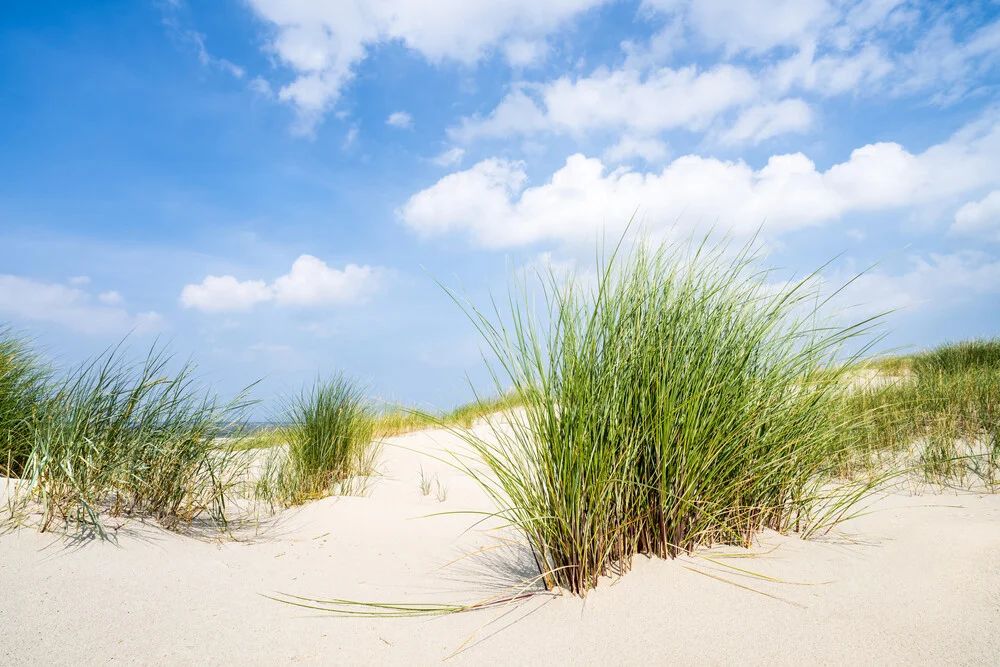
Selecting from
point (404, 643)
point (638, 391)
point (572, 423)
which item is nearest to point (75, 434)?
point (404, 643)

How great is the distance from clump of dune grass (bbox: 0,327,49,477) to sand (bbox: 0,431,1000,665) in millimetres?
1237

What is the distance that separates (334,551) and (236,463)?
904 mm

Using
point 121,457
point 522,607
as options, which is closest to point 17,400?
point 121,457

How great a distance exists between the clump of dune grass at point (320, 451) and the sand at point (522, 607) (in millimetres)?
1519

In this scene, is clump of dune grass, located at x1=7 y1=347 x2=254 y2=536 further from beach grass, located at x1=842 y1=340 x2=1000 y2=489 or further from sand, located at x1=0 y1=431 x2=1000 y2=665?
beach grass, located at x1=842 y1=340 x2=1000 y2=489

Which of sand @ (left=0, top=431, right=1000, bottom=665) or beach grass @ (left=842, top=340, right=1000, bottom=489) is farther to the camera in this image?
beach grass @ (left=842, top=340, right=1000, bottom=489)

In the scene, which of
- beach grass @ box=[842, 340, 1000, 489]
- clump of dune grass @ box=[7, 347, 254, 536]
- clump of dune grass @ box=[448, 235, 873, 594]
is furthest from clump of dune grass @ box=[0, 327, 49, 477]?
beach grass @ box=[842, 340, 1000, 489]

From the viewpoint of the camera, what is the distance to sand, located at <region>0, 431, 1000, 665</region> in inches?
67.6

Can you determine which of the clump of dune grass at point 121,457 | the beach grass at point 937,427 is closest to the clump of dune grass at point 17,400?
the clump of dune grass at point 121,457

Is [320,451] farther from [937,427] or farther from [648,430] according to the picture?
[937,427]

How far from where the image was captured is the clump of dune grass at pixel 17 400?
3420 mm

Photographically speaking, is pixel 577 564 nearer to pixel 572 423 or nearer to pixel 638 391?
pixel 572 423

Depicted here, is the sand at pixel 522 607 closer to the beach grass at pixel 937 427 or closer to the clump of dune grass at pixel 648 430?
the clump of dune grass at pixel 648 430

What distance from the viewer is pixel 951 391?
17.4 feet
